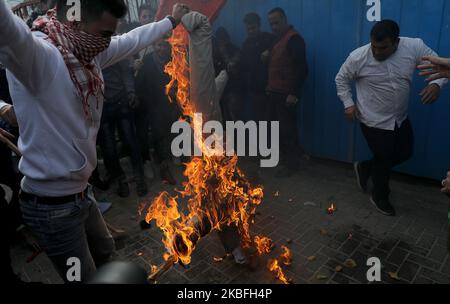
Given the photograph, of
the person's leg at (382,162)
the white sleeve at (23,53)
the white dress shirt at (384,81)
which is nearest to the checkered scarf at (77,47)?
the white sleeve at (23,53)

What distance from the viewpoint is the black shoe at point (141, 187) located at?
643 cm

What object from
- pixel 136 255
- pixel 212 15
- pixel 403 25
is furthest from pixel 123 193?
pixel 403 25

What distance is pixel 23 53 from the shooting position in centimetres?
174

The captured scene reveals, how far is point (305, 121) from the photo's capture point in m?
7.25

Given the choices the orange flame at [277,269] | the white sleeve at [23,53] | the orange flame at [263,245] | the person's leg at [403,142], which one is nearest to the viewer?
the white sleeve at [23,53]

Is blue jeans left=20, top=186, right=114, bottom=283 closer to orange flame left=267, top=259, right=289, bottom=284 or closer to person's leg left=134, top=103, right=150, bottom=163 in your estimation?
orange flame left=267, top=259, right=289, bottom=284

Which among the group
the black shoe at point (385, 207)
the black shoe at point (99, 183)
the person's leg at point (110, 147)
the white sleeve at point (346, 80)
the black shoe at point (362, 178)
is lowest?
the black shoe at point (99, 183)

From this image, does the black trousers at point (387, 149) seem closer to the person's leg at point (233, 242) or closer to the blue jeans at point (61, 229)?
the person's leg at point (233, 242)

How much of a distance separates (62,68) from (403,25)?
554 cm

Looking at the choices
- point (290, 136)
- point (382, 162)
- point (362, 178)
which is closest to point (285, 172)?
point (290, 136)

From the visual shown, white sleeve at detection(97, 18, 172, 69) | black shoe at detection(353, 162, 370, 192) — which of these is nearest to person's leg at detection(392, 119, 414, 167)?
black shoe at detection(353, 162, 370, 192)

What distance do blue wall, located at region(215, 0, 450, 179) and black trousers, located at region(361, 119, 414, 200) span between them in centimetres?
75

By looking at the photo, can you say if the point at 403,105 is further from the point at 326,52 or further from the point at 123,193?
the point at 123,193

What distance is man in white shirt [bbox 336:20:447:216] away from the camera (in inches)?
189
